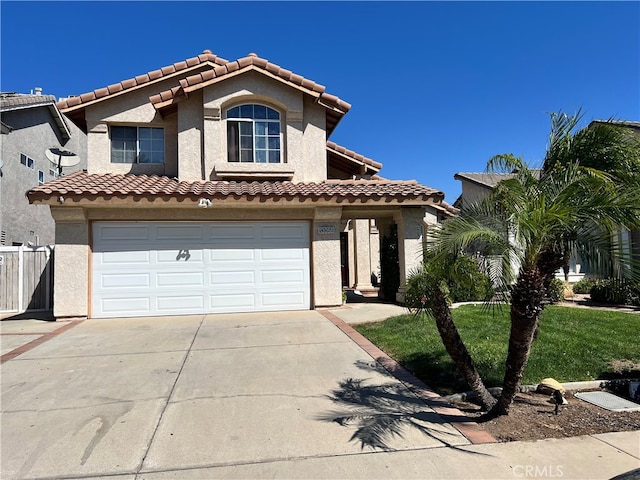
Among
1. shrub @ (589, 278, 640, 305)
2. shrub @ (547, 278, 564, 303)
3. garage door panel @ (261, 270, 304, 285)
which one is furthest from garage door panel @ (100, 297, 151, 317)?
shrub @ (589, 278, 640, 305)

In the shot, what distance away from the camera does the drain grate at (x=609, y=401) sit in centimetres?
473

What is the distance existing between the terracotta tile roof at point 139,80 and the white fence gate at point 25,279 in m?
4.62

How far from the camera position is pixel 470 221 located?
4457 millimetres

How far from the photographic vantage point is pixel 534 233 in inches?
147

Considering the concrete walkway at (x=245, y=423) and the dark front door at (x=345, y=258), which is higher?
the dark front door at (x=345, y=258)

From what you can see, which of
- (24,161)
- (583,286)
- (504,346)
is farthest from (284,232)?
(24,161)

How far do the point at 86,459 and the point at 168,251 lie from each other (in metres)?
7.69

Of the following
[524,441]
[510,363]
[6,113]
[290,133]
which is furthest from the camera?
[6,113]

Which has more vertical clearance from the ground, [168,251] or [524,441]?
[168,251]

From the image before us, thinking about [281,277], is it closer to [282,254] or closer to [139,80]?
[282,254]

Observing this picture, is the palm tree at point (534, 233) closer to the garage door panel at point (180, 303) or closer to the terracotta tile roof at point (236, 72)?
the garage door panel at point (180, 303)

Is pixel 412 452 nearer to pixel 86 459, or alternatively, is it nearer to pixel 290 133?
pixel 86 459

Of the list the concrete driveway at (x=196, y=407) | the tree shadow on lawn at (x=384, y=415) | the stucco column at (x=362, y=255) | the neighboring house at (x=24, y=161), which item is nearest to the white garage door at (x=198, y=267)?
the concrete driveway at (x=196, y=407)

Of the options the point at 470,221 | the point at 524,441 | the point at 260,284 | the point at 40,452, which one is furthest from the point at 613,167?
the point at 260,284
